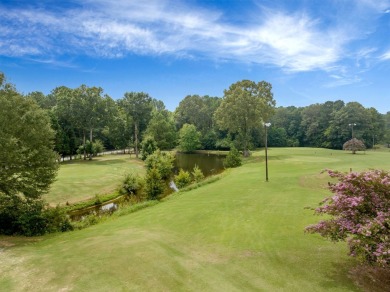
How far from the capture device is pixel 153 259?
1182 centimetres

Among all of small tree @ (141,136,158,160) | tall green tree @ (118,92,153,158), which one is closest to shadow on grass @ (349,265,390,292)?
small tree @ (141,136,158,160)

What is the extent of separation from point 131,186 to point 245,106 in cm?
3764

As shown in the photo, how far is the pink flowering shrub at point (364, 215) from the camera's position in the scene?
8883mm

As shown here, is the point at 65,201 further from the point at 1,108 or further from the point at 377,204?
the point at 377,204

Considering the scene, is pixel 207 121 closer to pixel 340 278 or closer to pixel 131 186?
pixel 131 186

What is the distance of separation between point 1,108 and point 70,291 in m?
18.6

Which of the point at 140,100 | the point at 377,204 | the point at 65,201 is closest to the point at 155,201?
the point at 65,201

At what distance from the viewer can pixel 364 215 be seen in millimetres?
9852

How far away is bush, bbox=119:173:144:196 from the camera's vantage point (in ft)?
125

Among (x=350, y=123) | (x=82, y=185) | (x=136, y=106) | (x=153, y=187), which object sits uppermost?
(x=136, y=106)

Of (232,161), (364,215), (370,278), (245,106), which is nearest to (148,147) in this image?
(232,161)

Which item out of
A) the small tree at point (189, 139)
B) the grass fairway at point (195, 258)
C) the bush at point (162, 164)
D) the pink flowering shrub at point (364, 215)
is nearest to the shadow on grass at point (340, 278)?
the grass fairway at point (195, 258)

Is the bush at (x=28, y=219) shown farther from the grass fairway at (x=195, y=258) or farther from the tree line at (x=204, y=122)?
the tree line at (x=204, y=122)

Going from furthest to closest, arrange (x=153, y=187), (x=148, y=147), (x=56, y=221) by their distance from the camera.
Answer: (x=148, y=147) < (x=153, y=187) < (x=56, y=221)
